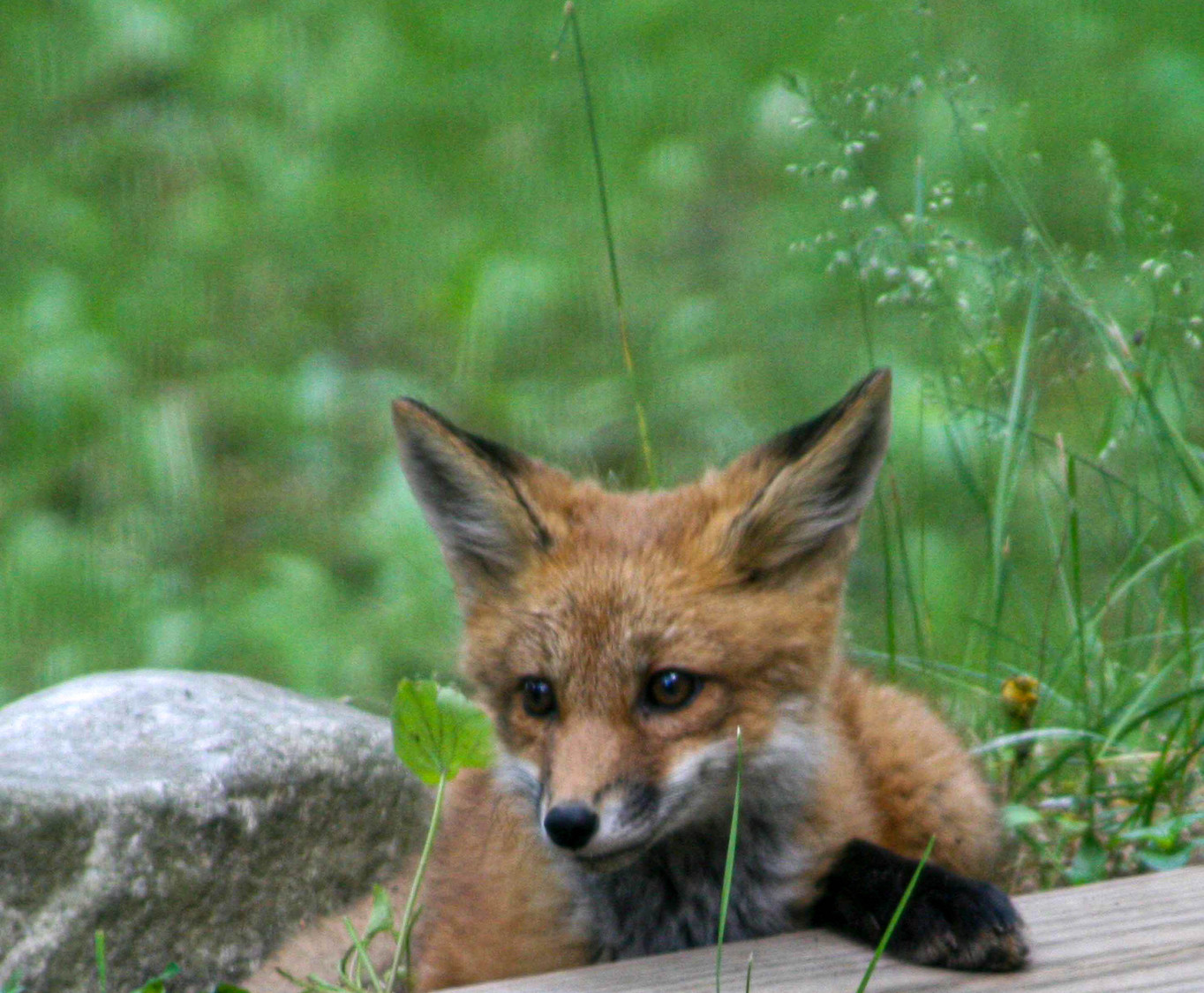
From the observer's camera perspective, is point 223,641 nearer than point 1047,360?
No

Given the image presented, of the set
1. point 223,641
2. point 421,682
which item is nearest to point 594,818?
point 421,682

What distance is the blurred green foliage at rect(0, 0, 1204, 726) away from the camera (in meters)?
4.81

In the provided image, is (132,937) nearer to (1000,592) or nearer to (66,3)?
(1000,592)

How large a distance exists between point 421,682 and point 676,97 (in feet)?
15.2

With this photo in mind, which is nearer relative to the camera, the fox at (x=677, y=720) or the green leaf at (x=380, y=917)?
the fox at (x=677, y=720)

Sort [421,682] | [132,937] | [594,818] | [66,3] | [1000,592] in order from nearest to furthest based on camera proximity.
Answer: [594,818]
[421,682]
[132,937]
[1000,592]
[66,3]

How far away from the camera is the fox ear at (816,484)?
2.46m

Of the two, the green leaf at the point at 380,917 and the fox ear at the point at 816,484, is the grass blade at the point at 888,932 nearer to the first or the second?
the fox ear at the point at 816,484

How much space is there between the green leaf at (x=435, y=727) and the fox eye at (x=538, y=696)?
0.07 meters

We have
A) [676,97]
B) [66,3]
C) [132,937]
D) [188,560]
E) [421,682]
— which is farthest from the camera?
[66,3]

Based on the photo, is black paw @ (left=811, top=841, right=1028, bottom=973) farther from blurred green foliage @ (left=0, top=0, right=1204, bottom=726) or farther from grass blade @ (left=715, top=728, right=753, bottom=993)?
blurred green foliage @ (left=0, top=0, right=1204, bottom=726)

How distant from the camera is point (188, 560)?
5.29m

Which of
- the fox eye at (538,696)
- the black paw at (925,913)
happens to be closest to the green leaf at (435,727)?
the fox eye at (538,696)

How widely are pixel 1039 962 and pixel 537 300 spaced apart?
3923mm
